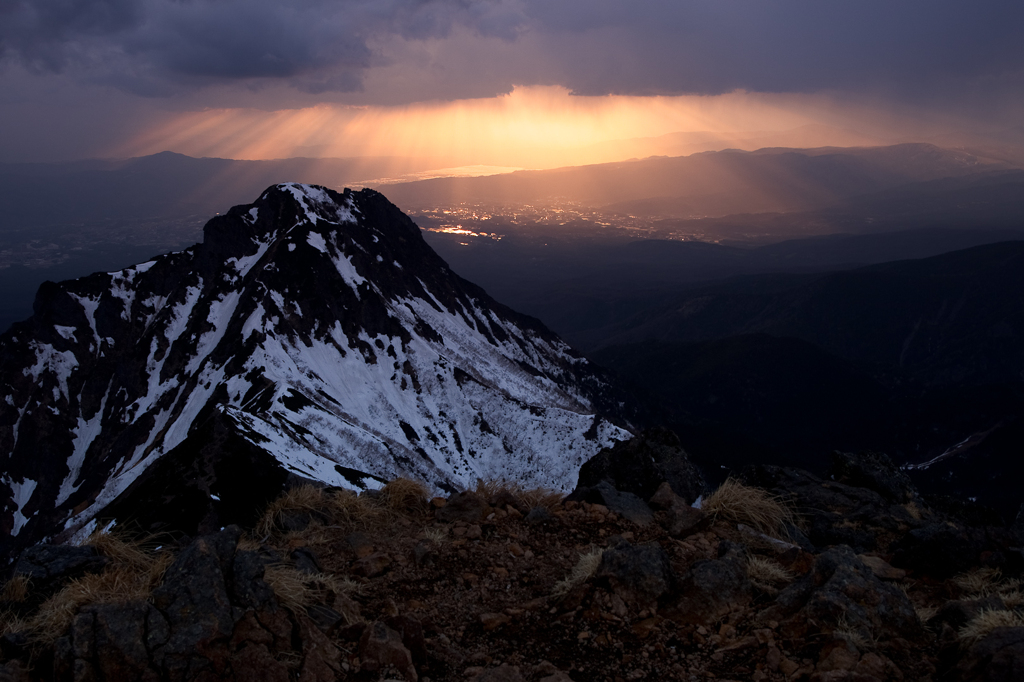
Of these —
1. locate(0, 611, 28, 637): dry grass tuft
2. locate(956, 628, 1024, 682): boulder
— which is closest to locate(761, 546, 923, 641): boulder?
locate(956, 628, 1024, 682): boulder

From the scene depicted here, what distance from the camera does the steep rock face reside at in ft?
203

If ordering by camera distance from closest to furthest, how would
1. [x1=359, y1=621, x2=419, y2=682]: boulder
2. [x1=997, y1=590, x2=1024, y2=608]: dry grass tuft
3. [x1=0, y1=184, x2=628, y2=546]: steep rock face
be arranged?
[x1=359, y1=621, x2=419, y2=682]: boulder
[x1=997, y1=590, x2=1024, y2=608]: dry grass tuft
[x1=0, y1=184, x2=628, y2=546]: steep rock face

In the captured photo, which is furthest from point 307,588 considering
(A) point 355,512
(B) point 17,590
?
(A) point 355,512

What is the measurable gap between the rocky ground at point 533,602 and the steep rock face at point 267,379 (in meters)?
41.2

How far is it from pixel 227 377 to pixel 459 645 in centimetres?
6475

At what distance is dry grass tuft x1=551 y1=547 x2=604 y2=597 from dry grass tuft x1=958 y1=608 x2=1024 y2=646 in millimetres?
3445

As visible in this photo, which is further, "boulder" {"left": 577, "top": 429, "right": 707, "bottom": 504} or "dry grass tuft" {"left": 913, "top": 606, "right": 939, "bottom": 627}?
"boulder" {"left": 577, "top": 429, "right": 707, "bottom": 504}

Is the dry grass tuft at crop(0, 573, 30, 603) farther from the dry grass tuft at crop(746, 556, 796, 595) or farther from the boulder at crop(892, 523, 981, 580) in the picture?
the boulder at crop(892, 523, 981, 580)

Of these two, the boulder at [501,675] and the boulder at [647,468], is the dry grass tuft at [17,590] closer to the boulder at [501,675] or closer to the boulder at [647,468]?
the boulder at [501,675]

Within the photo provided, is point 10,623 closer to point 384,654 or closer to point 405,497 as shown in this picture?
point 384,654

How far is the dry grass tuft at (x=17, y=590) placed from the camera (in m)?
6.40

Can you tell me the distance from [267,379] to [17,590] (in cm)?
5934

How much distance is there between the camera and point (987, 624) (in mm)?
5547

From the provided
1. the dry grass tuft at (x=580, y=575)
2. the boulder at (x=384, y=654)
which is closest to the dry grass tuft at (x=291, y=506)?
the boulder at (x=384, y=654)
